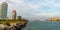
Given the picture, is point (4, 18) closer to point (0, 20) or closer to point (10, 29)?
point (0, 20)

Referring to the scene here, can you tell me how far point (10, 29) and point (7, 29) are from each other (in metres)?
0.44

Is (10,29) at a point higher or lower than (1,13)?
lower

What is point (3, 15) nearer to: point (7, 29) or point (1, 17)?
Answer: point (1, 17)

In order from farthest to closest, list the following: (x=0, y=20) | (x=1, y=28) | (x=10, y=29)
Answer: (x=0, y=20), (x=10, y=29), (x=1, y=28)

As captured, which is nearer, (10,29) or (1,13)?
(10,29)

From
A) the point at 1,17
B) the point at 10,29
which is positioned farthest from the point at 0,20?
the point at 10,29

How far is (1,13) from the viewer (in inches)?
715

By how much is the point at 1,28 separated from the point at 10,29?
1.21 meters

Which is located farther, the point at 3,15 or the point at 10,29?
the point at 3,15

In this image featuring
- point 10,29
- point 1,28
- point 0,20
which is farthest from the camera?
point 0,20

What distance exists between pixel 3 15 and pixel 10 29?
5.49 m

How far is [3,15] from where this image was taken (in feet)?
58.7

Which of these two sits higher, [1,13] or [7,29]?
[1,13]

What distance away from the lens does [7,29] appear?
482 inches
